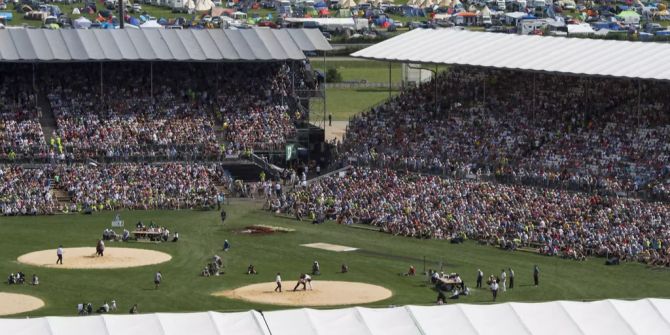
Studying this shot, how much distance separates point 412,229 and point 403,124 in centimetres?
1619

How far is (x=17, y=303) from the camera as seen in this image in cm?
5944

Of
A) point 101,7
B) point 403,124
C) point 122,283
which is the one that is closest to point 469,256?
point 122,283

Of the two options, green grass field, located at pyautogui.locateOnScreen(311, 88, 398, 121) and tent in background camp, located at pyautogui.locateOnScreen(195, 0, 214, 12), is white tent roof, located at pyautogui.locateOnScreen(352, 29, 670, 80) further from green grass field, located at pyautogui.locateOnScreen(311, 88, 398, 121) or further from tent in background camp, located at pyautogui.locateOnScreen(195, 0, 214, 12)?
tent in background camp, located at pyautogui.locateOnScreen(195, 0, 214, 12)

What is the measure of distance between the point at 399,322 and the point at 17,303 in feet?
76.2

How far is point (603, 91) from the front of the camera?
284 feet

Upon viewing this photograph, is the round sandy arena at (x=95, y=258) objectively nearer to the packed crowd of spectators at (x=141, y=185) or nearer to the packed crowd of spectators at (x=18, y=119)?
the packed crowd of spectators at (x=141, y=185)

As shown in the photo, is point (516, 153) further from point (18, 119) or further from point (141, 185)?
point (18, 119)

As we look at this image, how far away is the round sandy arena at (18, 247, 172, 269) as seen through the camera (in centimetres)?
6719

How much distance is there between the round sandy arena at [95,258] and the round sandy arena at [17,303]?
5.99 metres

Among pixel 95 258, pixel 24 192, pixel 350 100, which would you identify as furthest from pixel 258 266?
pixel 350 100

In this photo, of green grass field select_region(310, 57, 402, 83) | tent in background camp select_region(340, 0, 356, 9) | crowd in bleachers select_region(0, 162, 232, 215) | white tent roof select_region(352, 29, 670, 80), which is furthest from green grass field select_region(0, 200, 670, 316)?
tent in background camp select_region(340, 0, 356, 9)

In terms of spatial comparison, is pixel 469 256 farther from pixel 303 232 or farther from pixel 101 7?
pixel 101 7

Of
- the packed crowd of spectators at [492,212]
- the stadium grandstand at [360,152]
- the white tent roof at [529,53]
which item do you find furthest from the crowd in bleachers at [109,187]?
the white tent roof at [529,53]

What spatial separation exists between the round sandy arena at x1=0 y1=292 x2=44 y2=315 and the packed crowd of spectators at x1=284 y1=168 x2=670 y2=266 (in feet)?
71.8
